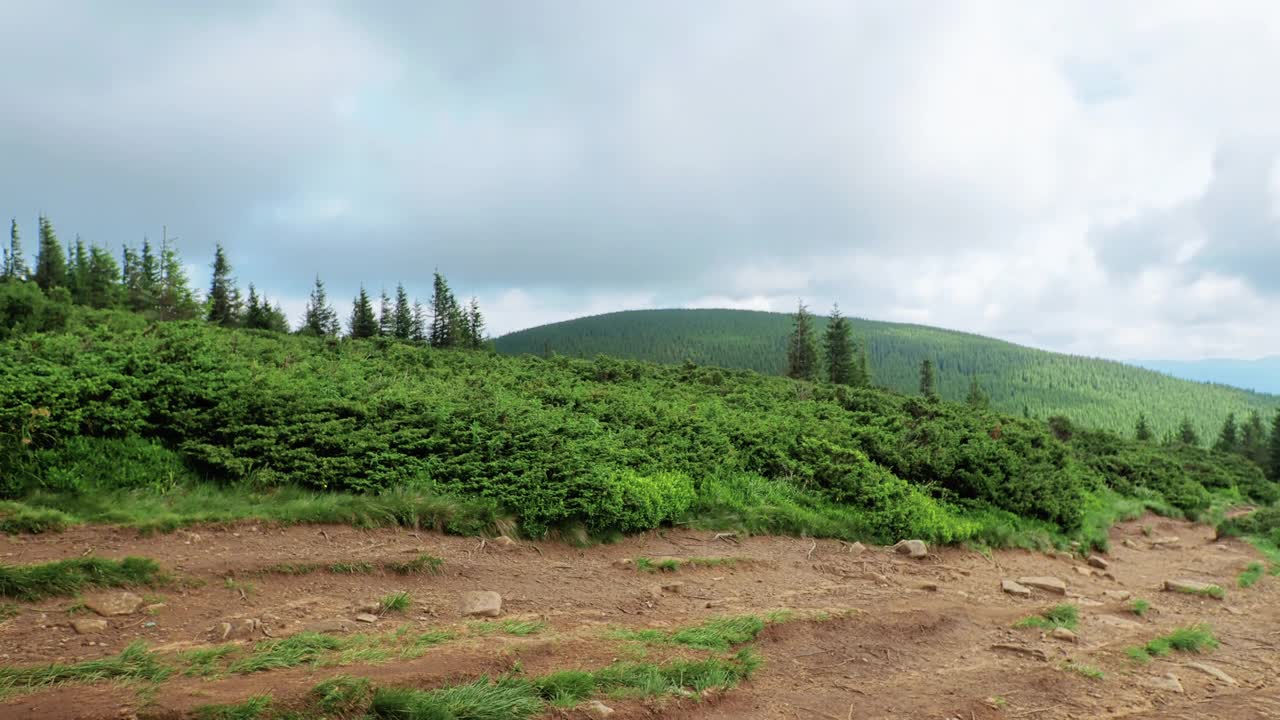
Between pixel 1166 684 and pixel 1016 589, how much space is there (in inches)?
122

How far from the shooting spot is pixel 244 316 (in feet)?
209

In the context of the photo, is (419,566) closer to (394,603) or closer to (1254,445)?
(394,603)

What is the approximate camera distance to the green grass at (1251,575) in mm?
11406

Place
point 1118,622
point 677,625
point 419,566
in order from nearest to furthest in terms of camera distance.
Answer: point 677,625, point 419,566, point 1118,622

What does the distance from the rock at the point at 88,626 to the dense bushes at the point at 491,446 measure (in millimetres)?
3289

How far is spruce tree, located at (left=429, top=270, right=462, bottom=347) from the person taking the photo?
6846cm

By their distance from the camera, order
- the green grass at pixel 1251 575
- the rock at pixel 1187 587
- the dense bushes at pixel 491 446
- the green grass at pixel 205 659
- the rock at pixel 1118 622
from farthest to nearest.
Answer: the green grass at pixel 1251 575, the rock at pixel 1187 587, the dense bushes at pixel 491 446, the rock at pixel 1118 622, the green grass at pixel 205 659

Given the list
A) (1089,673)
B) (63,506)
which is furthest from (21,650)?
(1089,673)

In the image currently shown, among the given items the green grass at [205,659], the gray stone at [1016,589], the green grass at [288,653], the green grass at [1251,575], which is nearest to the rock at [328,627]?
the green grass at [288,653]

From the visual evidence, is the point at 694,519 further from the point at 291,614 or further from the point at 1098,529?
the point at 1098,529

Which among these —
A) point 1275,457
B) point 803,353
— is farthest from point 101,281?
point 1275,457

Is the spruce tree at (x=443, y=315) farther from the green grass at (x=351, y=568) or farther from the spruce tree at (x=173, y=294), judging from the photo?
the green grass at (x=351, y=568)

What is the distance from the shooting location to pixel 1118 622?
8.62m

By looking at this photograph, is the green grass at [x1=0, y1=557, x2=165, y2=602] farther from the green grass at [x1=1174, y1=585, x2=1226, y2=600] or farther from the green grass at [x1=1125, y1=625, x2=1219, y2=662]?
the green grass at [x1=1174, y1=585, x2=1226, y2=600]
